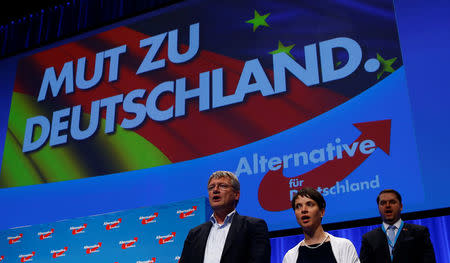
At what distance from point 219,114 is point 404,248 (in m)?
2.42

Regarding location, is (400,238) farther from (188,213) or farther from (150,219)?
(150,219)

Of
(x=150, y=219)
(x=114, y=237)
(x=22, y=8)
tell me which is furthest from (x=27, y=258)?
(x=22, y=8)

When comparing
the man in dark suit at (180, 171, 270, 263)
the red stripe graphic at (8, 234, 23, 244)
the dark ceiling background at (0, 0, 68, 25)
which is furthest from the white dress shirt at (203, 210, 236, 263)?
the dark ceiling background at (0, 0, 68, 25)

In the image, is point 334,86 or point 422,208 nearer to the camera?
point 422,208

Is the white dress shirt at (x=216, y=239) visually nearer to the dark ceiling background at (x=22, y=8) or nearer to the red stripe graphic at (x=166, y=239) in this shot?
the red stripe graphic at (x=166, y=239)

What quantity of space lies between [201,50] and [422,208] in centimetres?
269

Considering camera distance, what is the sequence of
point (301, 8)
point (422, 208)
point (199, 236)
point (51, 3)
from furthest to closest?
point (51, 3), point (301, 8), point (422, 208), point (199, 236)

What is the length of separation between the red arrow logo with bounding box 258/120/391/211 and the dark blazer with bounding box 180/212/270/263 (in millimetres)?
1805

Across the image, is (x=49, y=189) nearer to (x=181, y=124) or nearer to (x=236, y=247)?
(x=181, y=124)

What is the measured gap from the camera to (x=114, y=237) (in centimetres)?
402

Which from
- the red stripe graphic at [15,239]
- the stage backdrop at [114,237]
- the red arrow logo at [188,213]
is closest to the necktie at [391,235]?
the stage backdrop at [114,237]

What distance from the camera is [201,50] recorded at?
17.4ft

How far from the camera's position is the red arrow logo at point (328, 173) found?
13.4ft

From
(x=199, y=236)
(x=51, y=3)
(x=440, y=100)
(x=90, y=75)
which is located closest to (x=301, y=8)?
(x=440, y=100)
